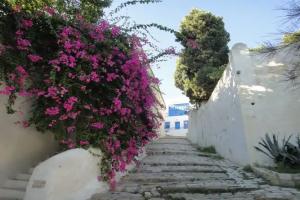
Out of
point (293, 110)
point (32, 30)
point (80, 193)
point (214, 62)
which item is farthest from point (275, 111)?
point (214, 62)

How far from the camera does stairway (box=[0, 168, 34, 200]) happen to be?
4566mm

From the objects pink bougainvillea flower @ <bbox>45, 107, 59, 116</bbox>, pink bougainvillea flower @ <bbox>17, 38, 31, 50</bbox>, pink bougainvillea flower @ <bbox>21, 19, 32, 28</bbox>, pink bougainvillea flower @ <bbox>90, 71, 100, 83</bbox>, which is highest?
pink bougainvillea flower @ <bbox>21, 19, 32, 28</bbox>

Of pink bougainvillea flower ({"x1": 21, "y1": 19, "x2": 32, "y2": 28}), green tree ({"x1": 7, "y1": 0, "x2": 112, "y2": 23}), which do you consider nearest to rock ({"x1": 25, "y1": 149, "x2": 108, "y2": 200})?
pink bougainvillea flower ({"x1": 21, "y1": 19, "x2": 32, "y2": 28})

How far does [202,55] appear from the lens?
1575cm

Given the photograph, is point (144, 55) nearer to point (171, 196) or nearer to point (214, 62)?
point (171, 196)

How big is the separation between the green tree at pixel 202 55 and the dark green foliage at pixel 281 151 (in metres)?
7.35

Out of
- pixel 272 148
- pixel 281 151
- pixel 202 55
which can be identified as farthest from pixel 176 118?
pixel 281 151

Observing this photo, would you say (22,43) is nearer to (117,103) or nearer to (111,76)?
(111,76)

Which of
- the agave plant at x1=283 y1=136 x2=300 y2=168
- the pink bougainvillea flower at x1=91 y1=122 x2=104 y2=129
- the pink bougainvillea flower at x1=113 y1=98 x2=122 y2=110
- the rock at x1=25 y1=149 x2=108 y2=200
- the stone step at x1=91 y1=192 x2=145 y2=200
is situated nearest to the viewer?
the rock at x1=25 y1=149 x2=108 y2=200

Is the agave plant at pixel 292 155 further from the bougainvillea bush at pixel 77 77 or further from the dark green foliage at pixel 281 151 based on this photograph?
the bougainvillea bush at pixel 77 77

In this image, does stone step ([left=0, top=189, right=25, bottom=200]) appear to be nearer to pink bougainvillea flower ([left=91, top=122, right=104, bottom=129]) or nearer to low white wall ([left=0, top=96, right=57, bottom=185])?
low white wall ([left=0, top=96, right=57, bottom=185])

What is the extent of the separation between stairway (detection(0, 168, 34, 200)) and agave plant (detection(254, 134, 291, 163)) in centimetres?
477

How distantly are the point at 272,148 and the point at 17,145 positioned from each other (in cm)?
492

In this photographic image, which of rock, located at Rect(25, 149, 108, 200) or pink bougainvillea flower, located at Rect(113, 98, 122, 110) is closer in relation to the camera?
rock, located at Rect(25, 149, 108, 200)
